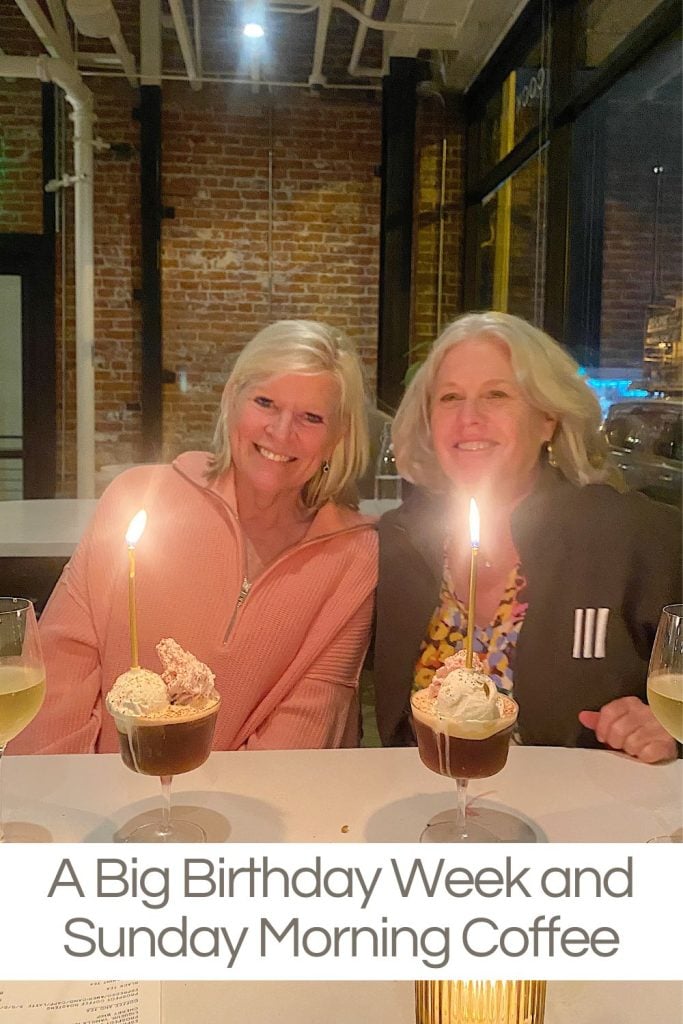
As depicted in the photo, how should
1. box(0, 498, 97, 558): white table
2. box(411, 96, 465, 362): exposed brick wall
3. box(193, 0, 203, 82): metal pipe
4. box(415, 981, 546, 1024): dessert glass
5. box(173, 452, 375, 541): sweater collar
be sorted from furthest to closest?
box(411, 96, 465, 362): exposed brick wall, box(193, 0, 203, 82): metal pipe, box(0, 498, 97, 558): white table, box(173, 452, 375, 541): sweater collar, box(415, 981, 546, 1024): dessert glass

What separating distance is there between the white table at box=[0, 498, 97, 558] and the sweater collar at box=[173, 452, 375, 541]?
0.86m

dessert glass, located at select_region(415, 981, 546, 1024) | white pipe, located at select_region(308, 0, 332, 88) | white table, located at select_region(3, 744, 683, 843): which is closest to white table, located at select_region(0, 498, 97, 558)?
white table, located at select_region(3, 744, 683, 843)

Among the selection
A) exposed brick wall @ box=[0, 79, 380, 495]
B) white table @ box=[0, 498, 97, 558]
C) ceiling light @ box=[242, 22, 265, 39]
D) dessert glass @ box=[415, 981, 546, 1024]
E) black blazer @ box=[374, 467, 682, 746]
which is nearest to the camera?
dessert glass @ box=[415, 981, 546, 1024]

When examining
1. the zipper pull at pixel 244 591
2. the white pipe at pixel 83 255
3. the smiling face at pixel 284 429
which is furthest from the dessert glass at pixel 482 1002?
the white pipe at pixel 83 255

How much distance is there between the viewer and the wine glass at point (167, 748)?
90 cm

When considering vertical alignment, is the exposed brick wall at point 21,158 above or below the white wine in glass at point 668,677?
above

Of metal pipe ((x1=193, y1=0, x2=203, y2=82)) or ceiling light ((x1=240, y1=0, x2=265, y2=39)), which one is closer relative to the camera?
metal pipe ((x1=193, y1=0, x2=203, y2=82))

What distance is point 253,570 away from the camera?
64.5 inches

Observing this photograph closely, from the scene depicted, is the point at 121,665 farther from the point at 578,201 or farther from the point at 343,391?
the point at 578,201

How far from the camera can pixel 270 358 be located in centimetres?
168

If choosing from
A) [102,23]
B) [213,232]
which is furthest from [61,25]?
[213,232]

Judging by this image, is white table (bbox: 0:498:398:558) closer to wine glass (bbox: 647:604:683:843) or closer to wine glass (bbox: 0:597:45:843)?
wine glass (bbox: 0:597:45:843)

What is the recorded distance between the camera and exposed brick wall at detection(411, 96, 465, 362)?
5410 mm

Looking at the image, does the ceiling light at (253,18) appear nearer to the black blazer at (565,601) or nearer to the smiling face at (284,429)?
the smiling face at (284,429)
